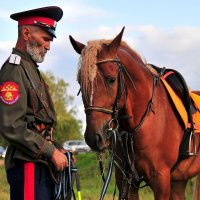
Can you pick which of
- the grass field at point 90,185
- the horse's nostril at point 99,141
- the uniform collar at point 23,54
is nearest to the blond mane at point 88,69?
the horse's nostril at point 99,141

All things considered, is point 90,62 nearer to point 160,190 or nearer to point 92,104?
point 92,104

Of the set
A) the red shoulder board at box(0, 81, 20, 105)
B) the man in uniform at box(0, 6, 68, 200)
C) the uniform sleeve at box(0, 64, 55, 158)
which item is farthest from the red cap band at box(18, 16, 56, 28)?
the red shoulder board at box(0, 81, 20, 105)

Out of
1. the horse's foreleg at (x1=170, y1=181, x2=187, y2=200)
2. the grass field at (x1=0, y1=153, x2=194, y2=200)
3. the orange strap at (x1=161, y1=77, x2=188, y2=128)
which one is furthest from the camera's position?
the grass field at (x1=0, y1=153, x2=194, y2=200)

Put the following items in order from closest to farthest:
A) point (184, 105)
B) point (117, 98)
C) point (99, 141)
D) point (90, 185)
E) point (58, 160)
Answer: point (58, 160) → point (99, 141) → point (117, 98) → point (184, 105) → point (90, 185)

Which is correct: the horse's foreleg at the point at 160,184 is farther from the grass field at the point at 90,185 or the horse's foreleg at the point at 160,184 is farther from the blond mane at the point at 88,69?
the grass field at the point at 90,185

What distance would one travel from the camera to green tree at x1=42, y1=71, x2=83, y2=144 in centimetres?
5559

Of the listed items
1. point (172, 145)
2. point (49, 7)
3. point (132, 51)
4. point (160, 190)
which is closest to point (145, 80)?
point (132, 51)

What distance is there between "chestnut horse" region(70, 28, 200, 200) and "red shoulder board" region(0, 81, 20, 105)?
1.30 meters

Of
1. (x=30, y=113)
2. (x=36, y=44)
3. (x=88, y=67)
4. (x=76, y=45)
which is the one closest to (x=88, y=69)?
(x=88, y=67)

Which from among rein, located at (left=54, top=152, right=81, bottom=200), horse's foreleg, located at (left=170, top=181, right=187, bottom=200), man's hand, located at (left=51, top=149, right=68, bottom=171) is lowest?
horse's foreleg, located at (left=170, top=181, right=187, bottom=200)

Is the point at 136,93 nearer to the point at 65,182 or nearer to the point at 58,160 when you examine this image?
the point at 65,182

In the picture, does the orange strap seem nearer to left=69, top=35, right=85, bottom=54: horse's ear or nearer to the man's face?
left=69, top=35, right=85, bottom=54: horse's ear

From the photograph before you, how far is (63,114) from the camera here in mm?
58594

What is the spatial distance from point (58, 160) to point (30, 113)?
1.29 feet
